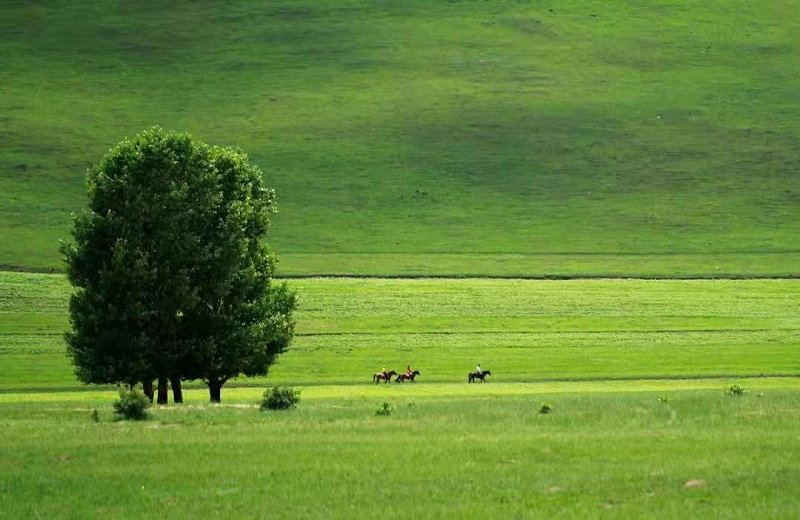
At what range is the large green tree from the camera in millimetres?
46844

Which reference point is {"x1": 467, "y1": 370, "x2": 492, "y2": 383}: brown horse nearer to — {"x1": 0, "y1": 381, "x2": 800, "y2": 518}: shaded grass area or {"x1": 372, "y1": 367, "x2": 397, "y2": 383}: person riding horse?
{"x1": 372, "y1": 367, "x2": 397, "y2": 383}: person riding horse

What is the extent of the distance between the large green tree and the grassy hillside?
42196 millimetres

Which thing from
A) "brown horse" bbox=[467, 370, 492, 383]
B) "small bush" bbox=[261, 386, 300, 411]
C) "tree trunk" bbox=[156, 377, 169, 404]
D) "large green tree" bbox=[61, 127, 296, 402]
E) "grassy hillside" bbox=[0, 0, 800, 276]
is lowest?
"brown horse" bbox=[467, 370, 492, 383]

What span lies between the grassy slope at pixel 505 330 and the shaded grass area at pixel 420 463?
2857cm

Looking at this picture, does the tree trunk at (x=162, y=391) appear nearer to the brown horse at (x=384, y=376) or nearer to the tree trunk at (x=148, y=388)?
the tree trunk at (x=148, y=388)

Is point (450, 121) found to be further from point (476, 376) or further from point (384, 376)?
point (384, 376)

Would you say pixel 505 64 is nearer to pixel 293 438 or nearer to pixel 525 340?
pixel 525 340

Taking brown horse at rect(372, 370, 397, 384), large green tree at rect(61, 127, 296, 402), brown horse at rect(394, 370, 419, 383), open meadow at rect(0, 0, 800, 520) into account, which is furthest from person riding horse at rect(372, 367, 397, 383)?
large green tree at rect(61, 127, 296, 402)

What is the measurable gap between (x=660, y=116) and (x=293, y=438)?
10207 cm

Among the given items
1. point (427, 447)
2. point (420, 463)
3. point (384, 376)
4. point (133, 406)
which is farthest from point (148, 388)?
point (420, 463)

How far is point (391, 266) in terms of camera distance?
93.7 metres

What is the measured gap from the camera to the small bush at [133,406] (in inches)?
1375

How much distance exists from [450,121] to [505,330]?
172 ft

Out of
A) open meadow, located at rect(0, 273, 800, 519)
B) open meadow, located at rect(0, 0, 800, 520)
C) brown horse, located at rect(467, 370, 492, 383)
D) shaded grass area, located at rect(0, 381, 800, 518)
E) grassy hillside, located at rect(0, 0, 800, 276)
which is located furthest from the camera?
grassy hillside, located at rect(0, 0, 800, 276)
